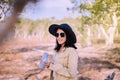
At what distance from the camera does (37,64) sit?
9180mm

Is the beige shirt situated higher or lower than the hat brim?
lower

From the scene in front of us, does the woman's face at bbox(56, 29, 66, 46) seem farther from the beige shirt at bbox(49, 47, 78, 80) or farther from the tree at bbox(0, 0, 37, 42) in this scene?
the tree at bbox(0, 0, 37, 42)

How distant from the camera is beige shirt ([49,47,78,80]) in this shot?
1212mm

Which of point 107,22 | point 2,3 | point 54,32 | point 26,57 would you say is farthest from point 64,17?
point 54,32

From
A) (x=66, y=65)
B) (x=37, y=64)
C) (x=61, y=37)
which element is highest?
(x=61, y=37)

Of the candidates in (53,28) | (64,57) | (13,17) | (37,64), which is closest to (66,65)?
(64,57)

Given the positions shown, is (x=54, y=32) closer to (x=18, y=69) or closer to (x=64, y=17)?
(x=18, y=69)

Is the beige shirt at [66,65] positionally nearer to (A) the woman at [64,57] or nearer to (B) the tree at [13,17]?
(A) the woman at [64,57]

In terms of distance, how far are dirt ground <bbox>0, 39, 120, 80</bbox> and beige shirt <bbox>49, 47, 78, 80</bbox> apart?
5.57m

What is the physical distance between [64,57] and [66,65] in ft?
0.11

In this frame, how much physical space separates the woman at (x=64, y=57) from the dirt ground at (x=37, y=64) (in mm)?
5513

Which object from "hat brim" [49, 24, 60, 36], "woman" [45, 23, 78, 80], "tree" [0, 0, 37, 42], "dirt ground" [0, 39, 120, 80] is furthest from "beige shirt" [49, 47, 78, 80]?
"dirt ground" [0, 39, 120, 80]

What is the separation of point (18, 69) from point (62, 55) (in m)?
7.54

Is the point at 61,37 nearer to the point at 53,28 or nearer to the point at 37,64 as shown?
the point at 53,28
